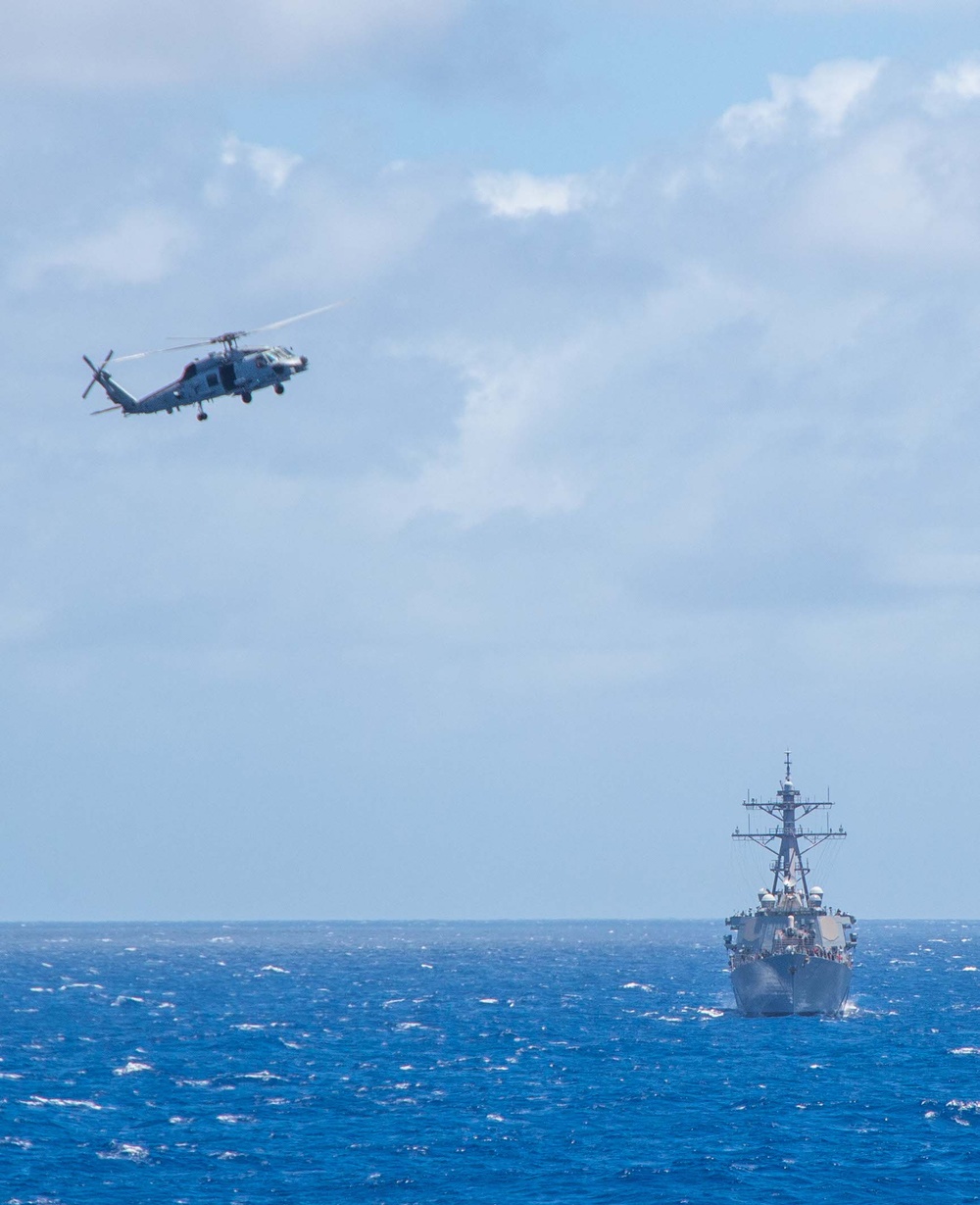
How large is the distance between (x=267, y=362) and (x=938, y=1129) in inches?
1417

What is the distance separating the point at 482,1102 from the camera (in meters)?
67.8

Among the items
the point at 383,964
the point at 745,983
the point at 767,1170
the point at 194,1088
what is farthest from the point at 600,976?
the point at 767,1170

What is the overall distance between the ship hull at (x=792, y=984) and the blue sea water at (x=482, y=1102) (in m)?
1.42

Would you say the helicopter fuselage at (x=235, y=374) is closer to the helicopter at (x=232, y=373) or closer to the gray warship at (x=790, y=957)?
the helicopter at (x=232, y=373)

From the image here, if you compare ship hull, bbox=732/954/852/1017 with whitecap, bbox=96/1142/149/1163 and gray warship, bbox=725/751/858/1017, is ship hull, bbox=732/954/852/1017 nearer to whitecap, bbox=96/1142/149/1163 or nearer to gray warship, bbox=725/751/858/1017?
gray warship, bbox=725/751/858/1017

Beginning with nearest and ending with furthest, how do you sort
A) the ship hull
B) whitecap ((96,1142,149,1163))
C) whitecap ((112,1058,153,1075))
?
whitecap ((96,1142,149,1163))
whitecap ((112,1058,153,1075))
the ship hull

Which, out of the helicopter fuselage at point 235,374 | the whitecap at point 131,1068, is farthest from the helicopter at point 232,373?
the whitecap at point 131,1068

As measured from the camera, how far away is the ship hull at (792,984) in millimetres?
99312

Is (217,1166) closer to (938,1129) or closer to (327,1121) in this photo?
(327,1121)

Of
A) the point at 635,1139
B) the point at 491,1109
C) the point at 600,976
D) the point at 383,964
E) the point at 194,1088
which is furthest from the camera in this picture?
the point at 383,964

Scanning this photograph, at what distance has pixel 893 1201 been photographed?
5056 cm

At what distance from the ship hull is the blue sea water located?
1420mm

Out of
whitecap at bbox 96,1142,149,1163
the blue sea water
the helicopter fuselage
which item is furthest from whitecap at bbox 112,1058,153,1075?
the helicopter fuselage

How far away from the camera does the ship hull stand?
9931 cm
